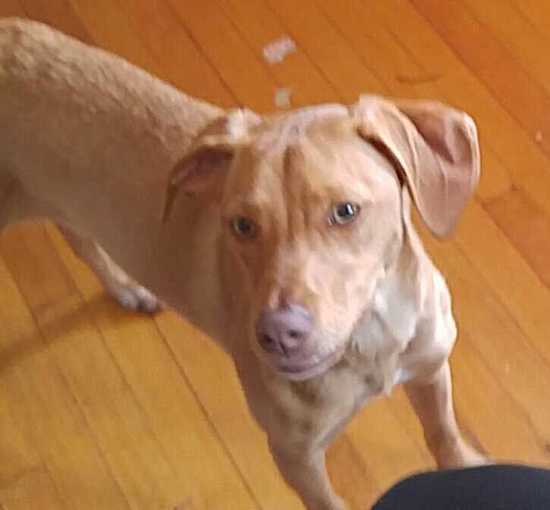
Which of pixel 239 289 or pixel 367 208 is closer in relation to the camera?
pixel 367 208

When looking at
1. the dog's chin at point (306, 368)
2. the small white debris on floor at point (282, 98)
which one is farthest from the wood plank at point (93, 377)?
the dog's chin at point (306, 368)

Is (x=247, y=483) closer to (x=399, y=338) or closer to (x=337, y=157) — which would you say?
(x=399, y=338)

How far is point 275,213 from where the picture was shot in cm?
127

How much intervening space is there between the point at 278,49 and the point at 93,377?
83 centimetres

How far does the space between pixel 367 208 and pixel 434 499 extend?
335mm

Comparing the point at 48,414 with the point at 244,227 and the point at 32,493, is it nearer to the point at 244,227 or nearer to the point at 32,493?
the point at 32,493

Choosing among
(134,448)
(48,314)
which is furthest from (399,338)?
(48,314)

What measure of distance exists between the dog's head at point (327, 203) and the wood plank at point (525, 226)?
0.73m

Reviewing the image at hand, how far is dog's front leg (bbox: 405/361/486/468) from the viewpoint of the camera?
67.5 inches

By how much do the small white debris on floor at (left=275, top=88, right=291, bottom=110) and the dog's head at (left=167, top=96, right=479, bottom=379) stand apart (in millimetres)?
925

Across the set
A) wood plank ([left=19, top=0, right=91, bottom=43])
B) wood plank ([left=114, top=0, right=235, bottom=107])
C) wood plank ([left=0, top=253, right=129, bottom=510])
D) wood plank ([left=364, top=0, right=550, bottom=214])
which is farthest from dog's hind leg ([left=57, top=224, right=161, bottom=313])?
wood plank ([left=364, top=0, right=550, bottom=214])

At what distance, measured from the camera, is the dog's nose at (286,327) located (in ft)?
4.02

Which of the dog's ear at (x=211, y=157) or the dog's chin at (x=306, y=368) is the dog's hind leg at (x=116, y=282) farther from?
the dog's chin at (x=306, y=368)

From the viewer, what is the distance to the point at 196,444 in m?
1.96
